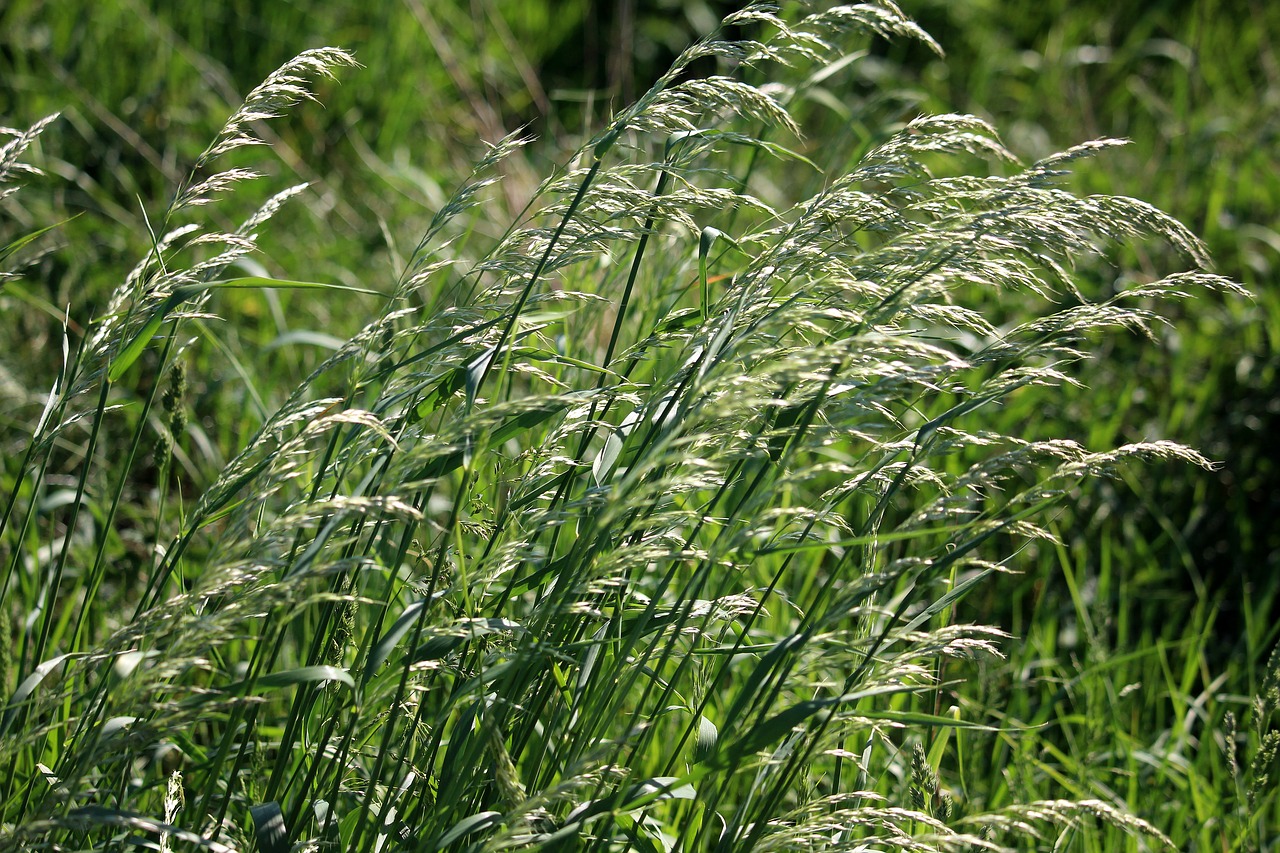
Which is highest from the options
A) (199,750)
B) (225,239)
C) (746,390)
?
(225,239)

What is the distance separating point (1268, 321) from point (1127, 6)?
3.73 m

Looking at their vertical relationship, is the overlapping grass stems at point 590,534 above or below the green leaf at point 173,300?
below

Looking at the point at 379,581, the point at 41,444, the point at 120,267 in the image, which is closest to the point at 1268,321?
the point at 379,581

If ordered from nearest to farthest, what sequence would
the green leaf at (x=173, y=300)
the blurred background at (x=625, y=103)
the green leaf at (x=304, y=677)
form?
the green leaf at (x=304, y=677)
the green leaf at (x=173, y=300)
the blurred background at (x=625, y=103)

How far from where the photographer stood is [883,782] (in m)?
1.85

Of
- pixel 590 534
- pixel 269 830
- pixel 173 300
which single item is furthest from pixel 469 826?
pixel 173 300

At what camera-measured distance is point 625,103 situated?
182 inches

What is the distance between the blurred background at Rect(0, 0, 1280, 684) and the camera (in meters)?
2.88

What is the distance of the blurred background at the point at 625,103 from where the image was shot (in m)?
2.88

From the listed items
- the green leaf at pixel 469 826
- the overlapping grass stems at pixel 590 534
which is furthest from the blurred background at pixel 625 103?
the green leaf at pixel 469 826

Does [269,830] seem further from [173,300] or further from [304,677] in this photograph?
[173,300]

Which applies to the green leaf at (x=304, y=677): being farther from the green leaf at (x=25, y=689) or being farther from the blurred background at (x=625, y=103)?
the blurred background at (x=625, y=103)

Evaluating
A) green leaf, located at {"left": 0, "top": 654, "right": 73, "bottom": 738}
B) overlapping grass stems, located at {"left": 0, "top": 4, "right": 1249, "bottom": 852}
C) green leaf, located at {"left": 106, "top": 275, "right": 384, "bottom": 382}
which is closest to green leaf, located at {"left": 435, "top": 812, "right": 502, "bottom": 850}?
overlapping grass stems, located at {"left": 0, "top": 4, "right": 1249, "bottom": 852}

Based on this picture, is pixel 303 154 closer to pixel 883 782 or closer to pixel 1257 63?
pixel 883 782
